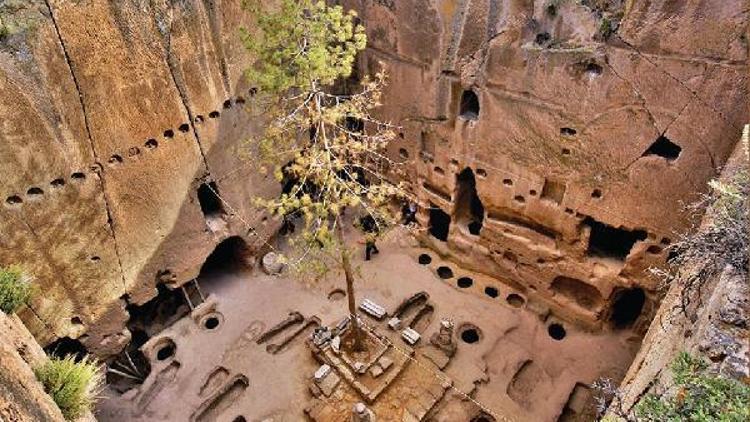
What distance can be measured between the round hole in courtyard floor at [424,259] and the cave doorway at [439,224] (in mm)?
469

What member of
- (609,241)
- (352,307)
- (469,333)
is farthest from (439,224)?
(352,307)

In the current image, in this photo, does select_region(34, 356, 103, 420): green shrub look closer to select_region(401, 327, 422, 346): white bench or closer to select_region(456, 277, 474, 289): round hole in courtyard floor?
select_region(401, 327, 422, 346): white bench

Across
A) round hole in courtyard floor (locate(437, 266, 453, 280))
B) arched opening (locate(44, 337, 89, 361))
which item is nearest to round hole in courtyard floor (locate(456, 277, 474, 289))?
round hole in courtyard floor (locate(437, 266, 453, 280))

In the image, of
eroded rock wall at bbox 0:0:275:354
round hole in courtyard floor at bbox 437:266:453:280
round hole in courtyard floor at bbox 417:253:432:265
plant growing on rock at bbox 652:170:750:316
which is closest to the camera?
plant growing on rock at bbox 652:170:750:316

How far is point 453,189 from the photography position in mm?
10570

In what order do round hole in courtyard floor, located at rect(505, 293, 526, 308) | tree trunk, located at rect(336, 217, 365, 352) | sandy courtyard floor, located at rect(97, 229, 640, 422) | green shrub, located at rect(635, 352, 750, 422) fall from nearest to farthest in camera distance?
green shrub, located at rect(635, 352, 750, 422), tree trunk, located at rect(336, 217, 365, 352), sandy courtyard floor, located at rect(97, 229, 640, 422), round hole in courtyard floor, located at rect(505, 293, 526, 308)

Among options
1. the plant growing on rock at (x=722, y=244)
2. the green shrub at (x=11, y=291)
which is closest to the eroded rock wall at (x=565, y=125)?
the plant growing on rock at (x=722, y=244)

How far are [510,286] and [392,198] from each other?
320 cm

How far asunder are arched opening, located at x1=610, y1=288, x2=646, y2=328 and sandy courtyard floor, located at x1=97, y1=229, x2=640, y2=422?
0.83ft

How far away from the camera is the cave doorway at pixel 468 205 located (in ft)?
35.3

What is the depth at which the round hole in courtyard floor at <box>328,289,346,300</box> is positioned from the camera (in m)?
10.7

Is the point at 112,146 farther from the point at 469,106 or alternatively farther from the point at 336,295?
the point at 469,106

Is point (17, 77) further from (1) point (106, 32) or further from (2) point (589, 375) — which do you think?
(2) point (589, 375)

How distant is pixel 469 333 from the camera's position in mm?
10211
